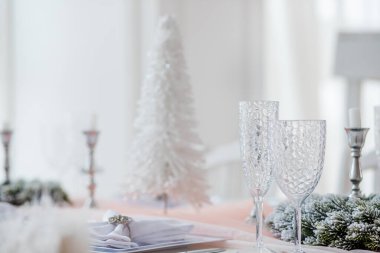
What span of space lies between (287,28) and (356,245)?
2.29 metres

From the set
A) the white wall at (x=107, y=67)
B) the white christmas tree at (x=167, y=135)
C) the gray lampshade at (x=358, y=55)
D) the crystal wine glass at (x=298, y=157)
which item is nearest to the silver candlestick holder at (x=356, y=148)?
the crystal wine glass at (x=298, y=157)

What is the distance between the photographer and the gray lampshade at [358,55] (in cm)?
246

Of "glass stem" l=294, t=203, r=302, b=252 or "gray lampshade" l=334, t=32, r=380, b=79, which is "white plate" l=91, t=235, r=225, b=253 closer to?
"glass stem" l=294, t=203, r=302, b=252

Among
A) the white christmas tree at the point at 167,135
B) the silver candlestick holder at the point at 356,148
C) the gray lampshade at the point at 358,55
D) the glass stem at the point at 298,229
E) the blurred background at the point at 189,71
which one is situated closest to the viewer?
the glass stem at the point at 298,229

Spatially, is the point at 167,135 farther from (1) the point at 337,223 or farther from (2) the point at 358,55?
(2) the point at 358,55

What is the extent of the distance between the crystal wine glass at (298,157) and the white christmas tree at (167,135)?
22.3 inches

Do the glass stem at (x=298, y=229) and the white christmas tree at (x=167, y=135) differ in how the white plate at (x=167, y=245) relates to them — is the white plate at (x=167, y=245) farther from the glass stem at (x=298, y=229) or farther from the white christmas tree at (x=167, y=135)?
the white christmas tree at (x=167, y=135)

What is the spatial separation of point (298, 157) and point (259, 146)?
8 centimetres

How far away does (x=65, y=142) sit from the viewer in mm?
1940

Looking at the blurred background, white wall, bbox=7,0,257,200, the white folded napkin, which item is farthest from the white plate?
white wall, bbox=7,0,257,200

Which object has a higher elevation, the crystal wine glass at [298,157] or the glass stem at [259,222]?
the crystal wine glass at [298,157]

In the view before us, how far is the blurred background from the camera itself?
2.58 m

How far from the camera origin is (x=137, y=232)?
114cm

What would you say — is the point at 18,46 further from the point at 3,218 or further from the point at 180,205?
the point at 3,218
